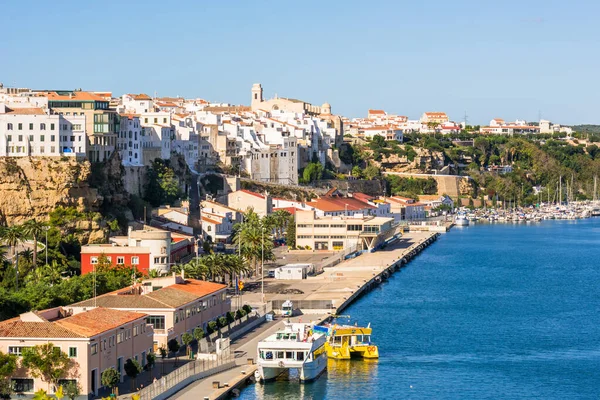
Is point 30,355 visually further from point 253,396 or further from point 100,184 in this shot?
point 100,184

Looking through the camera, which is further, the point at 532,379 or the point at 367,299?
the point at 367,299

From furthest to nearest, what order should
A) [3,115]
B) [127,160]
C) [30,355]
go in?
[127,160], [3,115], [30,355]

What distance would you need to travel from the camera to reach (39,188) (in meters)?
69.1

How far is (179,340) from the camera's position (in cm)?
4434

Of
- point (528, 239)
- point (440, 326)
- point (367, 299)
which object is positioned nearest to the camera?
point (440, 326)

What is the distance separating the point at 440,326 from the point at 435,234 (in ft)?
185

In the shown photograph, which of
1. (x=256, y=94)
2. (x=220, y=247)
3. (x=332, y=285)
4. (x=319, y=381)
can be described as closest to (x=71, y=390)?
(x=319, y=381)

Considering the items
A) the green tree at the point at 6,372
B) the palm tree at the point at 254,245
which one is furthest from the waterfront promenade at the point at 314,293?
the green tree at the point at 6,372

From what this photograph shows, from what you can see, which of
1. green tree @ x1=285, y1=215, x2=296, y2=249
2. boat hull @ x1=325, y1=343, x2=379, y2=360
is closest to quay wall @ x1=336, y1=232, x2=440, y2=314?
green tree @ x1=285, y1=215, x2=296, y2=249

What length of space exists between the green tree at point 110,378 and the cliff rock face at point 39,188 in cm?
3320

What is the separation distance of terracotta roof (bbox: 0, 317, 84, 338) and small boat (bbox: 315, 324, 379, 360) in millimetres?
13126

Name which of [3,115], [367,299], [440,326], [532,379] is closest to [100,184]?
[3,115]

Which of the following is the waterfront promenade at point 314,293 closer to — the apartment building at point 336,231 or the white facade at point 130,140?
the apartment building at point 336,231

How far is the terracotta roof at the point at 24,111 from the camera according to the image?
7188 cm
